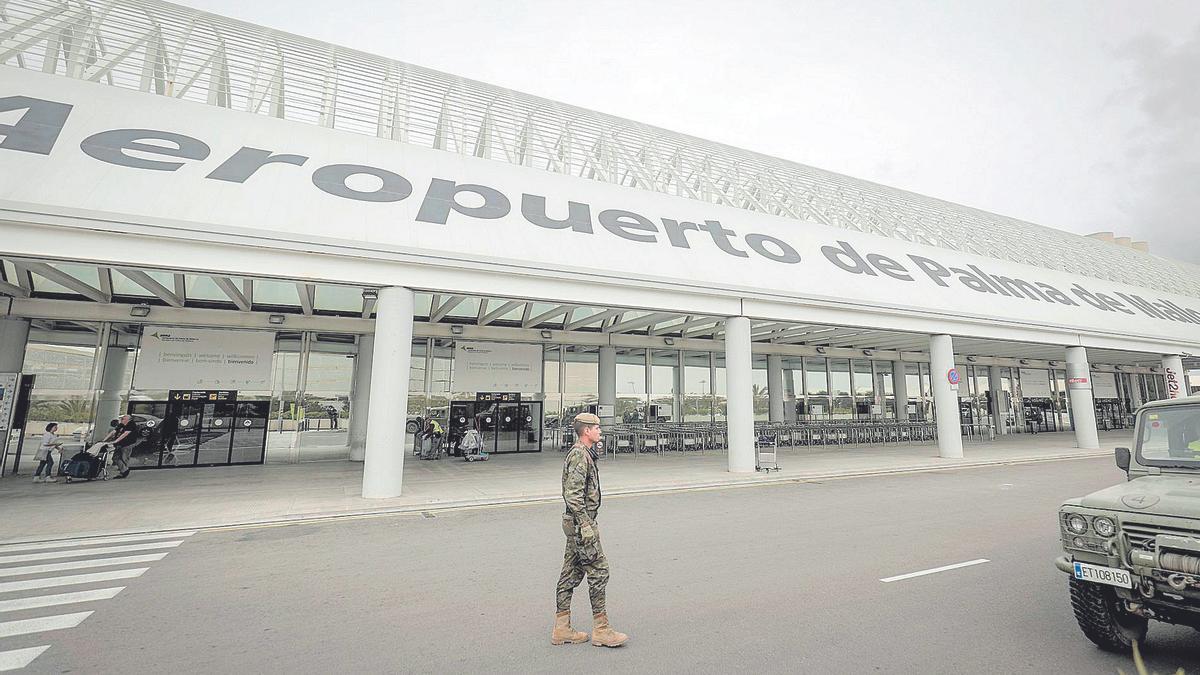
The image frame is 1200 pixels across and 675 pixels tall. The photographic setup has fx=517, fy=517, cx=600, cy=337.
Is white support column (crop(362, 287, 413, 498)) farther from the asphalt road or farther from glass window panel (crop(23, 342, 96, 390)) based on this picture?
glass window panel (crop(23, 342, 96, 390))

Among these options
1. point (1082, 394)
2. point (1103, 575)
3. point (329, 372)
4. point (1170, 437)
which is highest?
point (329, 372)

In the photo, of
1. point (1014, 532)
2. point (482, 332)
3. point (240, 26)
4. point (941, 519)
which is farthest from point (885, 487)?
point (240, 26)

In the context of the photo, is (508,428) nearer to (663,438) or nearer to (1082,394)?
(663,438)

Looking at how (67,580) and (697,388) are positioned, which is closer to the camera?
(67,580)

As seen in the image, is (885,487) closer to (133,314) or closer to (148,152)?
(148,152)

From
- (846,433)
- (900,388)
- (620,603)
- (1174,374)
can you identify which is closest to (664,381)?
(846,433)

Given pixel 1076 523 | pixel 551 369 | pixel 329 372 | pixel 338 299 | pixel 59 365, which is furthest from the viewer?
pixel 551 369

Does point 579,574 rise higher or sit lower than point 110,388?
lower

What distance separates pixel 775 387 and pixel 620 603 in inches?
958

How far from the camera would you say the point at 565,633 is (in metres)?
4.10

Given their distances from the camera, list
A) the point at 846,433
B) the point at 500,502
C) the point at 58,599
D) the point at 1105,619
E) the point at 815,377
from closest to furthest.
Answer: the point at 1105,619 < the point at 58,599 < the point at 500,502 < the point at 846,433 < the point at 815,377

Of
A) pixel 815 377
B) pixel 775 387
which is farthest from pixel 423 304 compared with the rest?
pixel 815 377

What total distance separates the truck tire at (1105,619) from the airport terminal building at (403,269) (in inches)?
398

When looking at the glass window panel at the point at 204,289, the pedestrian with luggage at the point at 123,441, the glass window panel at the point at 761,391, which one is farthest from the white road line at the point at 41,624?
the glass window panel at the point at 761,391
